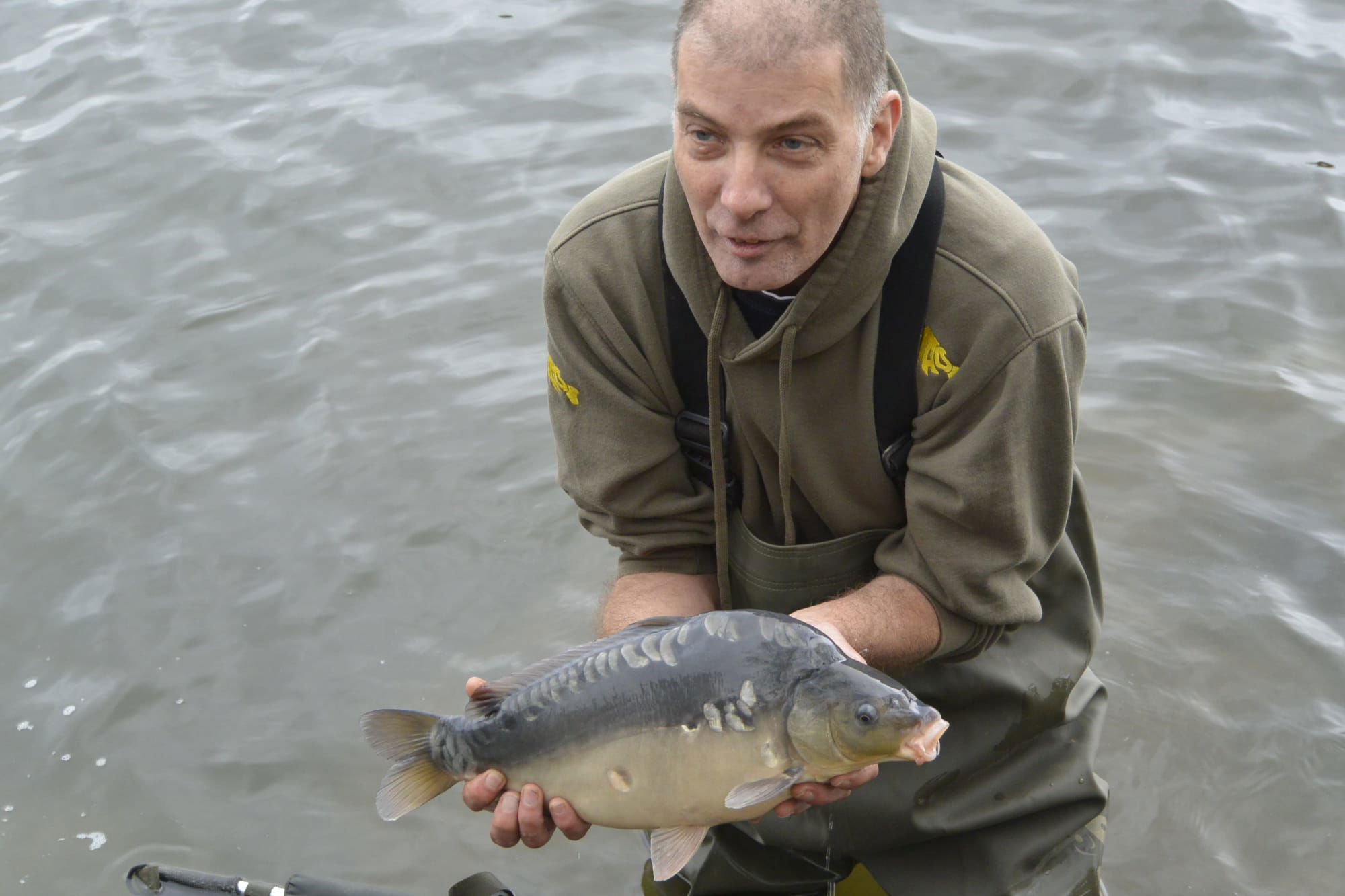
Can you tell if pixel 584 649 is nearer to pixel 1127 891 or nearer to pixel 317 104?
pixel 1127 891

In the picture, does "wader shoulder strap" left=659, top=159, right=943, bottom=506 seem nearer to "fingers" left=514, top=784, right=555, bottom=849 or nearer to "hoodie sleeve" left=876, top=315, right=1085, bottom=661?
"hoodie sleeve" left=876, top=315, right=1085, bottom=661

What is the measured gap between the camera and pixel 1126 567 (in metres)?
5.13

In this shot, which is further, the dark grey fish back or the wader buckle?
the wader buckle

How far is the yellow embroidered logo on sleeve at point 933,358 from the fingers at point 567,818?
3.87 feet

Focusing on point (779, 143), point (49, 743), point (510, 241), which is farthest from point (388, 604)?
point (779, 143)

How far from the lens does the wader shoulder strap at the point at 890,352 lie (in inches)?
122

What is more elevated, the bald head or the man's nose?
the bald head

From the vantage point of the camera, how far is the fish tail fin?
3.08 metres

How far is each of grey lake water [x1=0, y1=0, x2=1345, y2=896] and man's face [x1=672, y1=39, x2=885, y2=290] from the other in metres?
2.04

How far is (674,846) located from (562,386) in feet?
3.75

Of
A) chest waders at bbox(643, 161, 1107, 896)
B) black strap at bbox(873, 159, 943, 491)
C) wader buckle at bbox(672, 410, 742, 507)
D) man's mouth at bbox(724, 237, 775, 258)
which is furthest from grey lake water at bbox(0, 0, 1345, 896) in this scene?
man's mouth at bbox(724, 237, 775, 258)

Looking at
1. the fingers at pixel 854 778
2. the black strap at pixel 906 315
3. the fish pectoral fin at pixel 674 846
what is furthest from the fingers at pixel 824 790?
the black strap at pixel 906 315

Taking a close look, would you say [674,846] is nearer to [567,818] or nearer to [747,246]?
[567,818]

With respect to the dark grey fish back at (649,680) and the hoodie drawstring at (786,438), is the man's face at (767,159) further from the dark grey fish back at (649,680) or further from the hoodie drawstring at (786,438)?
the dark grey fish back at (649,680)
